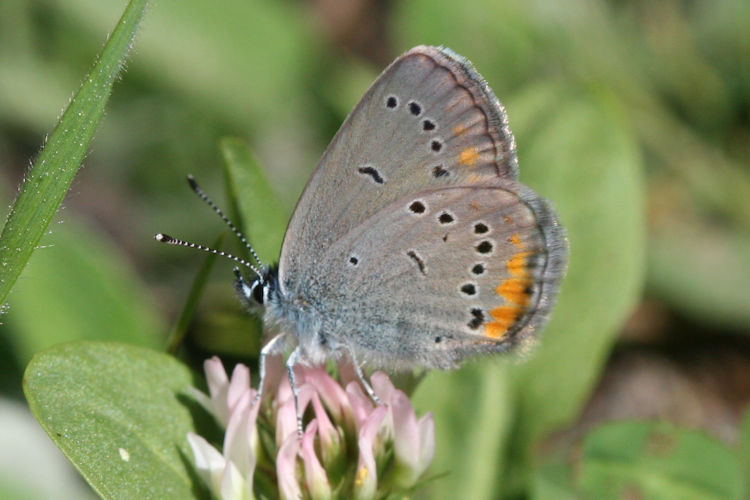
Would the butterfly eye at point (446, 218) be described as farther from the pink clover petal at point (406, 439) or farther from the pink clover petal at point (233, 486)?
the pink clover petal at point (233, 486)

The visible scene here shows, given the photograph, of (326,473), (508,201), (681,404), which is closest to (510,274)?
(508,201)

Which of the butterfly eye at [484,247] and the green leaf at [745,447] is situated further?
the green leaf at [745,447]

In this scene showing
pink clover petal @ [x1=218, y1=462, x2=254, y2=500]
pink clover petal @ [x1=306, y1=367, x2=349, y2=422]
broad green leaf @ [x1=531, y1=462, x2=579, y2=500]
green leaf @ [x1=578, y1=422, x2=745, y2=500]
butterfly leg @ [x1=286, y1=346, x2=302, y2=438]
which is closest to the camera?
pink clover petal @ [x1=218, y1=462, x2=254, y2=500]

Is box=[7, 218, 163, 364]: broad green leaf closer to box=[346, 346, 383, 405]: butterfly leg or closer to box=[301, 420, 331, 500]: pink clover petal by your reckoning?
box=[346, 346, 383, 405]: butterfly leg

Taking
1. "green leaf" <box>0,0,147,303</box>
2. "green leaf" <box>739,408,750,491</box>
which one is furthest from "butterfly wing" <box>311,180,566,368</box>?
"green leaf" <box>739,408,750,491</box>

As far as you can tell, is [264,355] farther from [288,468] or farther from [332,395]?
[288,468]

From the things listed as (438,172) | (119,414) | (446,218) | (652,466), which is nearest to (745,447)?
(652,466)

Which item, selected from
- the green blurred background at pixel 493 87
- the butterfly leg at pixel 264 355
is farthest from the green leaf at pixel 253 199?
the green blurred background at pixel 493 87
